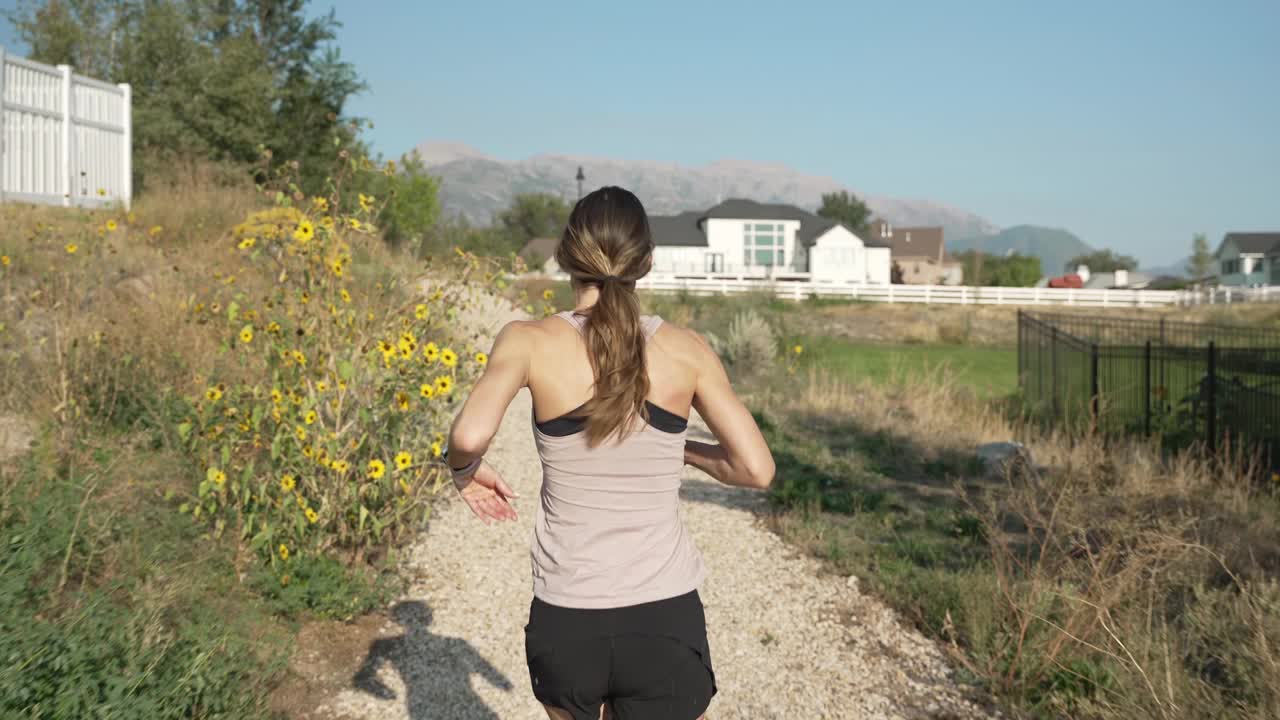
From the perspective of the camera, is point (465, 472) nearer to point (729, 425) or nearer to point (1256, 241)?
point (729, 425)

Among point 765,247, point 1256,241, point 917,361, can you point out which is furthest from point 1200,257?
point 917,361

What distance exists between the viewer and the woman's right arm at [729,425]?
235cm

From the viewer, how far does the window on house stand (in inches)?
2463

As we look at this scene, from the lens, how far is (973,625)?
16.6 feet

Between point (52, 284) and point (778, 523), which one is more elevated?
point (52, 284)

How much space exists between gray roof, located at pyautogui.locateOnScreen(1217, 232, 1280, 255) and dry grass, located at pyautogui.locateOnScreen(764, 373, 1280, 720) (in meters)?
79.4

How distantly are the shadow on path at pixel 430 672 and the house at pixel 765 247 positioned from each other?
56.4m

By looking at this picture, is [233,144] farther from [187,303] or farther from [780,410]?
[187,303]

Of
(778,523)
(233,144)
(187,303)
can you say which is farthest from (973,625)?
(233,144)

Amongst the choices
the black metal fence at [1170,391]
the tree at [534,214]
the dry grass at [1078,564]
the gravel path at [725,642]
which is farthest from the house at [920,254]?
the gravel path at [725,642]

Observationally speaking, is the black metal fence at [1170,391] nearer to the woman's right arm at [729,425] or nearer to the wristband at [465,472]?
Answer: the woman's right arm at [729,425]

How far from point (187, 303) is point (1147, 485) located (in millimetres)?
7035

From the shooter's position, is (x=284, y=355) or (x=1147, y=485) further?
(x=1147, y=485)

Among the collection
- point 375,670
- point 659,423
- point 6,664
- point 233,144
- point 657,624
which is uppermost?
point 233,144
